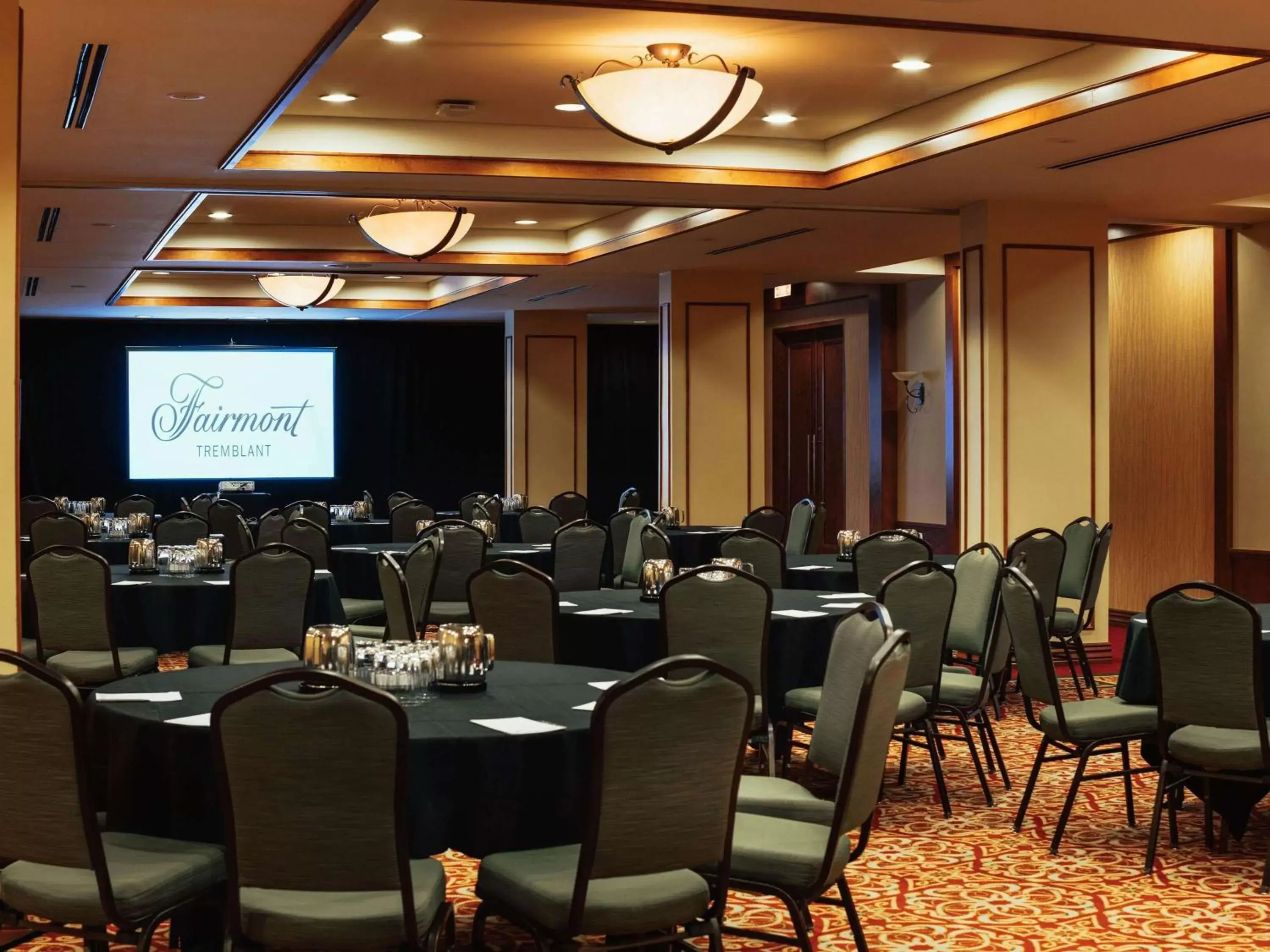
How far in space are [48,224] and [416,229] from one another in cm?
287

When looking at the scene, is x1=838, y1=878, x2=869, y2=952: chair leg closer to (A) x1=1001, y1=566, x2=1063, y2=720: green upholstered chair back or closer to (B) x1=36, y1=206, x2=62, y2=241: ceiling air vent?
(A) x1=1001, y1=566, x2=1063, y2=720: green upholstered chair back

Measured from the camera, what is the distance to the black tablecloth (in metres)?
5.74

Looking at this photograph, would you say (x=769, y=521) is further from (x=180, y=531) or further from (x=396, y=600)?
Answer: (x=396, y=600)

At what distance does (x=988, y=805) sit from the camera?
6023 mm

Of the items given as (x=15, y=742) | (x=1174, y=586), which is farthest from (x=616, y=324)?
(x=15, y=742)

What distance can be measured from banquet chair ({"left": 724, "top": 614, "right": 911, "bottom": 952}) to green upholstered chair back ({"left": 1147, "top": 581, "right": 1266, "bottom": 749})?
4.43 feet

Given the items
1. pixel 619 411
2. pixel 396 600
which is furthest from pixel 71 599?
pixel 619 411

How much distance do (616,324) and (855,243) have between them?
1040 cm

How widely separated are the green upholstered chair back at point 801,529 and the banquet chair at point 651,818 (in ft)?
24.5

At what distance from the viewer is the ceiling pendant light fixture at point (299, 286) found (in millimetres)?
13789

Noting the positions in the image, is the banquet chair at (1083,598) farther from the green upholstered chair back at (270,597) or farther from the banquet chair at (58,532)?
the banquet chair at (58,532)

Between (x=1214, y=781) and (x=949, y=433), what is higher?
(x=949, y=433)

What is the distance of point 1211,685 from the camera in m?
4.82

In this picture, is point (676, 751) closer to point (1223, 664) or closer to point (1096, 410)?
point (1223, 664)
